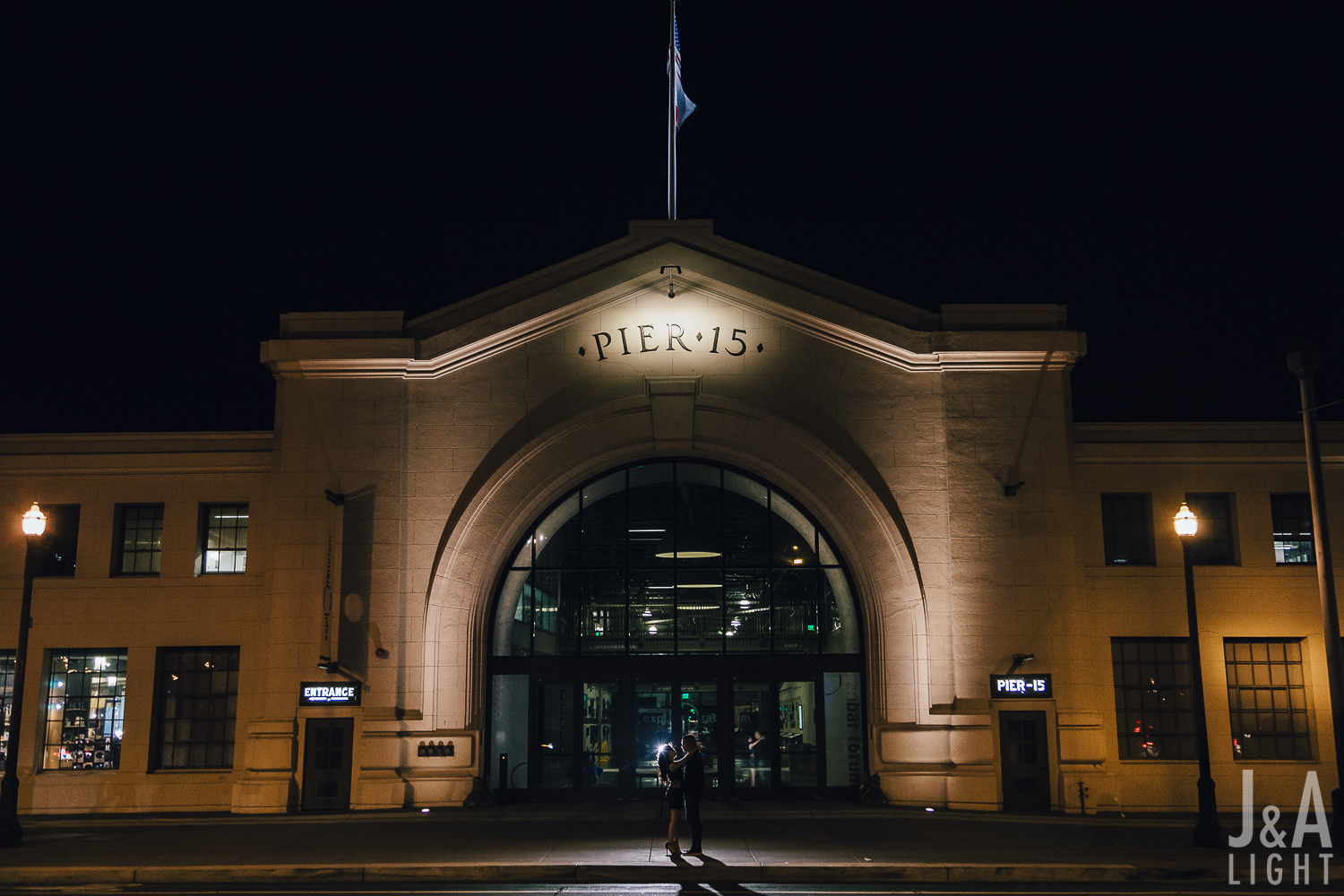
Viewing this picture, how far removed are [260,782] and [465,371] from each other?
9413 millimetres

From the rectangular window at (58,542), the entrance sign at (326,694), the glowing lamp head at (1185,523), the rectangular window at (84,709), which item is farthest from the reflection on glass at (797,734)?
the rectangular window at (58,542)

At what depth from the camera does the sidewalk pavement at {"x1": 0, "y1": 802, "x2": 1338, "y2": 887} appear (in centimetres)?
1488

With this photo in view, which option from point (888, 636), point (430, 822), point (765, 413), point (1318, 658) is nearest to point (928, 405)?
point (765, 413)

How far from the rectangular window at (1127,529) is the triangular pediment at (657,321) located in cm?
333

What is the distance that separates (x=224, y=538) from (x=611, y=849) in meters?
12.5

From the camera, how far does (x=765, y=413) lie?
2369 cm

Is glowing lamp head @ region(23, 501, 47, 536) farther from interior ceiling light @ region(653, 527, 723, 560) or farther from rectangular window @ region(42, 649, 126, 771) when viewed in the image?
interior ceiling light @ region(653, 527, 723, 560)

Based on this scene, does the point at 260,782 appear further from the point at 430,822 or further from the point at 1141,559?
the point at 1141,559

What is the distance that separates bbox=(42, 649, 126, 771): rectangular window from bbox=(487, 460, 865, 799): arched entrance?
803 cm

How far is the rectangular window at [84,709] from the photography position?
23297mm

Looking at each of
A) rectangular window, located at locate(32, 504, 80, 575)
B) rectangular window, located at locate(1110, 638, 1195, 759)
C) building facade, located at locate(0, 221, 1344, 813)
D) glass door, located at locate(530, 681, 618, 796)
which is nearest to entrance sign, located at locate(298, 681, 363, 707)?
building facade, located at locate(0, 221, 1344, 813)

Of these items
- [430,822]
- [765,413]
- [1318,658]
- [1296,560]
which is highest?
[765,413]

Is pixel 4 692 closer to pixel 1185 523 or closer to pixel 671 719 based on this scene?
pixel 671 719

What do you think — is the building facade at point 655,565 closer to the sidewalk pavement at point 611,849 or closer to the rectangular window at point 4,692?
the rectangular window at point 4,692
